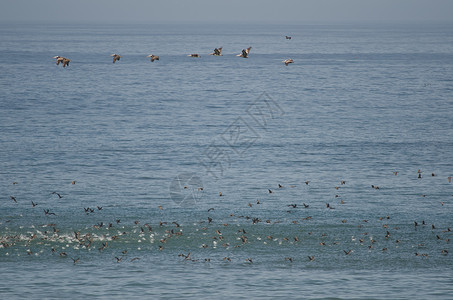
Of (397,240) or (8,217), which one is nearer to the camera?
(397,240)

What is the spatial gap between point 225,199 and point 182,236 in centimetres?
1037

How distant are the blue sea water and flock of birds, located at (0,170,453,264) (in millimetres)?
130

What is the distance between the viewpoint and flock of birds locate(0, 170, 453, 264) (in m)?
38.5

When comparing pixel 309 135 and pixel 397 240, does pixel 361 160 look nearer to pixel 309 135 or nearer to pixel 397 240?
pixel 309 135

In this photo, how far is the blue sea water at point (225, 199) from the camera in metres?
35.2

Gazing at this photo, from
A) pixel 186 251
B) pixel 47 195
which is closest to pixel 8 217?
pixel 47 195

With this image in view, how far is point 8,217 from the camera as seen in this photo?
44688 mm

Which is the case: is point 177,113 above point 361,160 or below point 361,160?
above

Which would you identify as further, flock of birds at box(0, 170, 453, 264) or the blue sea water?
flock of birds at box(0, 170, 453, 264)

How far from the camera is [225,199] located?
50.9 metres

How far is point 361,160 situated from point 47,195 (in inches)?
1243

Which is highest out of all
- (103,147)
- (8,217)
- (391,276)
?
(103,147)

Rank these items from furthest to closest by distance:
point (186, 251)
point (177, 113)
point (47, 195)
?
point (177, 113)
point (47, 195)
point (186, 251)

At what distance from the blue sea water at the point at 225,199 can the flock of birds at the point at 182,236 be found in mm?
130
